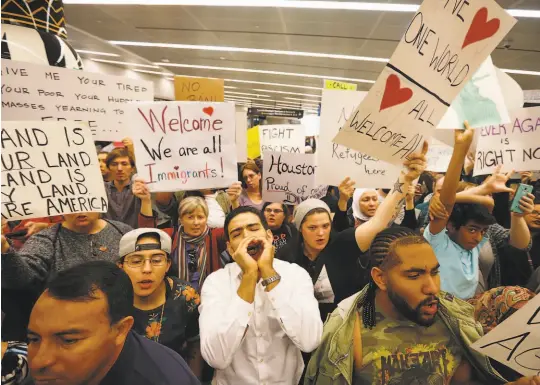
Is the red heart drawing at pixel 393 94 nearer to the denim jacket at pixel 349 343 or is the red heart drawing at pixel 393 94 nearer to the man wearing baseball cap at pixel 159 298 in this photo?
the denim jacket at pixel 349 343

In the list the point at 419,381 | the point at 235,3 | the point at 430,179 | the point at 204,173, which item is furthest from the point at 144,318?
the point at 235,3

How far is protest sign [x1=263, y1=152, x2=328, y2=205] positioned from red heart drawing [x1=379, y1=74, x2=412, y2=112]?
1.75 meters

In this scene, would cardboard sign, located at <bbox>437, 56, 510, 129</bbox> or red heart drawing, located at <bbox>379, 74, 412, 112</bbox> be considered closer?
red heart drawing, located at <bbox>379, 74, 412, 112</bbox>

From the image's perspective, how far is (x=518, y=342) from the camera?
119 cm

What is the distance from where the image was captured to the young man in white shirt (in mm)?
1417

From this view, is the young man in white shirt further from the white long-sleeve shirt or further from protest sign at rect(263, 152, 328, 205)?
protest sign at rect(263, 152, 328, 205)

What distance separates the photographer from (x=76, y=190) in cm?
166

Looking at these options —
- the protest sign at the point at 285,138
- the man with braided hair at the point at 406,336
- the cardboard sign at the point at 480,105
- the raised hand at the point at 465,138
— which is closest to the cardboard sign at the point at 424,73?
the raised hand at the point at 465,138

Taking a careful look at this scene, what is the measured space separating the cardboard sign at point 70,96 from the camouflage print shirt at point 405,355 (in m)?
1.82

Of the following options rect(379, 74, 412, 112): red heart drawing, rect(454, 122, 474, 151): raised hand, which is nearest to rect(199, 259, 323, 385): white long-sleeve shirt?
rect(379, 74, 412, 112): red heart drawing

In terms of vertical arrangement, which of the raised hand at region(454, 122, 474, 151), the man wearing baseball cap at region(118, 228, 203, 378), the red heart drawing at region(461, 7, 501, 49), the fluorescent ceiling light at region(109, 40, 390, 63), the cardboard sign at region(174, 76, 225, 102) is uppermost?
the fluorescent ceiling light at region(109, 40, 390, 63)

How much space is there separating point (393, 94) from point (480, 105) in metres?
0.75

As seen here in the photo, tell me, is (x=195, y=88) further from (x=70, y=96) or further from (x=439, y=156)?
(x=439, y=156)

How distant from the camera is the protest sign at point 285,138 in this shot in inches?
201
